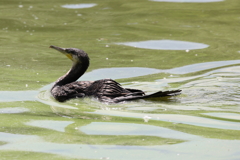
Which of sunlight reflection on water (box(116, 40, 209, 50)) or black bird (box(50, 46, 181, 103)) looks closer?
black bird (box(50, 46, 181, 103))

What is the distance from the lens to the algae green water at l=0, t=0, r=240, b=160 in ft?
16.7

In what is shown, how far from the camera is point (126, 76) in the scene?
885cm

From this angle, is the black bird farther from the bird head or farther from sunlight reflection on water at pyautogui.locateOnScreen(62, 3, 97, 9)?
sunlight reflection on water at pyautogui.locateOnScreen(62, 3, 97, 9)

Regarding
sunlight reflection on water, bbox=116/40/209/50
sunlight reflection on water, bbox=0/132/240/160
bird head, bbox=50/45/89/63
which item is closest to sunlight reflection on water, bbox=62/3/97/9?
sunlight reflection on water, bbox=116/40/209/50

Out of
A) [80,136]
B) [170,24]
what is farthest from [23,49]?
[80,136]

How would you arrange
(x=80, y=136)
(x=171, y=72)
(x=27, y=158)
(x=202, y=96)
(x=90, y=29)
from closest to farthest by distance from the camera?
1. (x=27, y=158)
2. (x=80, y=136)
3. (x=202, y=96)
4. (x=171, y=72)
5. (x=90, y=29)

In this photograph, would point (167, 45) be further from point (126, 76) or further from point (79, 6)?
point (79, 6)

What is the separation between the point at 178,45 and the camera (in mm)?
11359

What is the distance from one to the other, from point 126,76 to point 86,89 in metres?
1.66

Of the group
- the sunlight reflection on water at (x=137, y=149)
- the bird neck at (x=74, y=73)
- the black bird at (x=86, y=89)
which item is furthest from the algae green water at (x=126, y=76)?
the bird neck at (x=74, y=73)

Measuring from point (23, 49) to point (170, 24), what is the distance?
4577 mm

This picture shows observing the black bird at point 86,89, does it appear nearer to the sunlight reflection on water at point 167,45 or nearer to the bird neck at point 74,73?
the bird neck at point 74,73

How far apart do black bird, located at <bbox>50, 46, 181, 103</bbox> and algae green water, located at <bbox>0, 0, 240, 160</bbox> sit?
0.44 ft

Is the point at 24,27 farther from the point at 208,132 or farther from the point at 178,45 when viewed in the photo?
the point at 208,132
